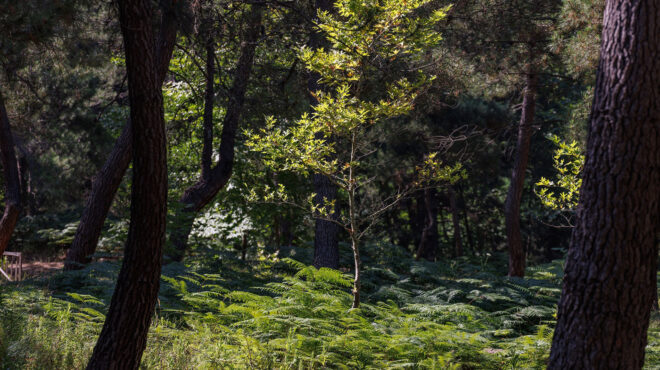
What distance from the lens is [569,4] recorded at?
969 centimetres

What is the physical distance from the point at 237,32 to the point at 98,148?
11.2m

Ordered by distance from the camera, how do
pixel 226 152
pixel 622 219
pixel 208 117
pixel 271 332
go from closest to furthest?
pixel 622 219
pixel 271 332
pixel 208 117
pixel 226 152

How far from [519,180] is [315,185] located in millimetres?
6055

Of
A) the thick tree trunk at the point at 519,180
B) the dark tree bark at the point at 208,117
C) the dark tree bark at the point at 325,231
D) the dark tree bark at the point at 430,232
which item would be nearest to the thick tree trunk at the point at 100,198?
the dark tree bark at the point at 208,117

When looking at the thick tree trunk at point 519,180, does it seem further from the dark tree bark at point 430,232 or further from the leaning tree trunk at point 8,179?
the leaning tree trunk at point 8,179

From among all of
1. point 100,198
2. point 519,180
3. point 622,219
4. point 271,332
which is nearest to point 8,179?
point 100,198

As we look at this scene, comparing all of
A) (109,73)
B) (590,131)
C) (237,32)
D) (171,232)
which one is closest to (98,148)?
(109,73)

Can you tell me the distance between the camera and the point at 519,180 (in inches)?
520

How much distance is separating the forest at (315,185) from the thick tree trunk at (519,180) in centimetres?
5

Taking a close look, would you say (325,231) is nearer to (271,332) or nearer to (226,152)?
(226,152)

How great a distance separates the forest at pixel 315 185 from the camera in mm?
3387

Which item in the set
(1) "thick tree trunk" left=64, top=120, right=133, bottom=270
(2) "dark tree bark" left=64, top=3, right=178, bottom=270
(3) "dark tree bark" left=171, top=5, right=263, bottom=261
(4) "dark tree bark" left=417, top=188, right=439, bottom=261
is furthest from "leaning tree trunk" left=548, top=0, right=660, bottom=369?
(4) "dark tree bark" left=417, top=188, right=439, bottom=261

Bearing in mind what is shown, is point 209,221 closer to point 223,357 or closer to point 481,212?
point 223,357

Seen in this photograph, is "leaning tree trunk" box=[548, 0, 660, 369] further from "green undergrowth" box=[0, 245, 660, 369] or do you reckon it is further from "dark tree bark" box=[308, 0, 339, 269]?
"dark tree bark" box=[308, 0, 339, 269]
